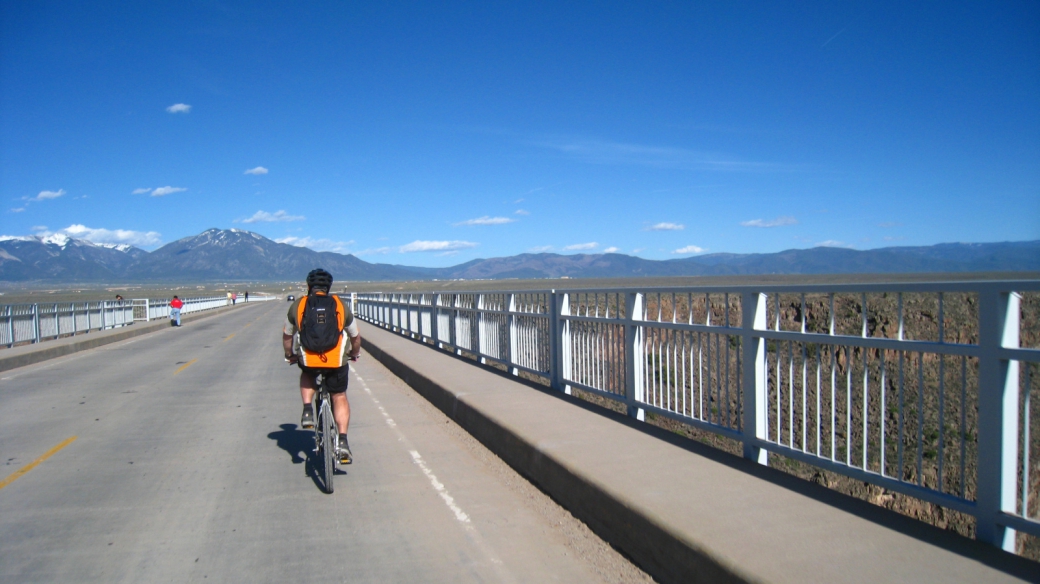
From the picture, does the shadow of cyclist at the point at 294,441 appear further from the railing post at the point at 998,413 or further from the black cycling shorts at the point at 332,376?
the railing post at the point at 998,413

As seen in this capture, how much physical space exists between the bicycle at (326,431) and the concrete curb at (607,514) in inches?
67.1

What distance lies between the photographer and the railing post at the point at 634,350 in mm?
7430

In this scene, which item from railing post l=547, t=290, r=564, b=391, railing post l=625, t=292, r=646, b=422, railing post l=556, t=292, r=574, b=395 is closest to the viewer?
railing post l=625, t=292, r=646, b=422

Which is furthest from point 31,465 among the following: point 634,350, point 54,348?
point 54,348

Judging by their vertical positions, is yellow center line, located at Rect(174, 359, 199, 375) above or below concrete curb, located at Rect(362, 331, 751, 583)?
below

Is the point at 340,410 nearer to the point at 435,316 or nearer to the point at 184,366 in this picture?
the point at 435,316

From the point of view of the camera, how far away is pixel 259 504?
20.0ft

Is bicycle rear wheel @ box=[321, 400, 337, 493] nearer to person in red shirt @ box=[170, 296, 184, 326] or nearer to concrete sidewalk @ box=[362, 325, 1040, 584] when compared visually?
concrete sidewalk @ box=[362, 325, 1040, 584]

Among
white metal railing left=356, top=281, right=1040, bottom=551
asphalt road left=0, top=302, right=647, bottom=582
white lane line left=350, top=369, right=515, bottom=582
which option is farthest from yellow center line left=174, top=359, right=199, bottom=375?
white lane line left=350, top=369, right=515, bottom=582

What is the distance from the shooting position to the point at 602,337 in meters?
8.30

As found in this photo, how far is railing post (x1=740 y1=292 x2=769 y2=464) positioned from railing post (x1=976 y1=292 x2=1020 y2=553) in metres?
1.88

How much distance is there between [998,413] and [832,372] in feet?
4.15

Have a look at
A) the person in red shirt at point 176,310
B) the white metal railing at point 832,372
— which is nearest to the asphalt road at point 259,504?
the white metal railing at point 832,372

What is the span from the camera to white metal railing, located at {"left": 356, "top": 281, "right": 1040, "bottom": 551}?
377 centimetres
